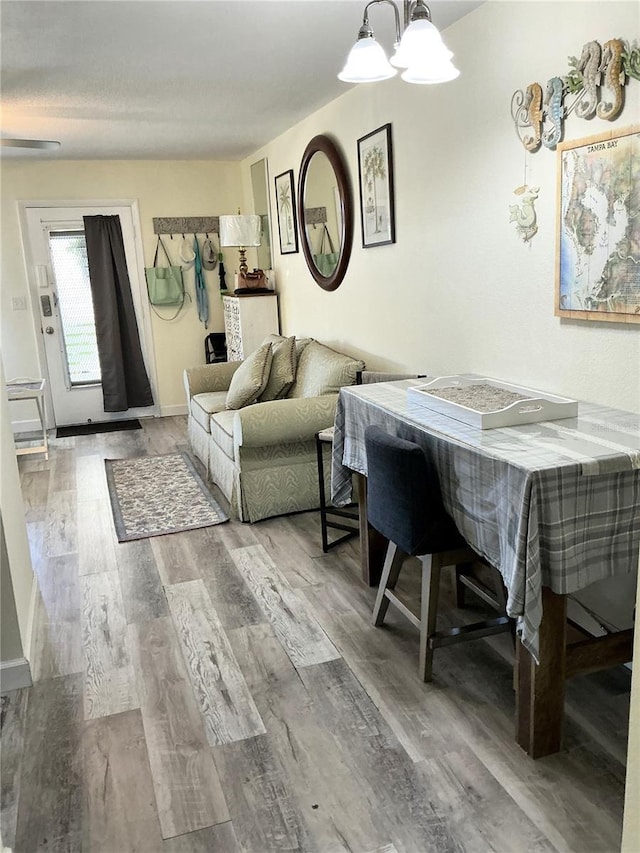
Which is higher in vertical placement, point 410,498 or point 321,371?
point 321,371

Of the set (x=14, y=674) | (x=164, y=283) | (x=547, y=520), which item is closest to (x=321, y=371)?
(x=14, y=674)

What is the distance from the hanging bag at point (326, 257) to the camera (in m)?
4.46

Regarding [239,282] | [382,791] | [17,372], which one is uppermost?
[239,282]

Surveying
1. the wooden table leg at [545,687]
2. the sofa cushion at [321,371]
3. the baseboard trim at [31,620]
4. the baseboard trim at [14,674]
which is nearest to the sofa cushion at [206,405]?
the sofa cushion at [321,371]

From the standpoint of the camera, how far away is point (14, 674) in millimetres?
2328

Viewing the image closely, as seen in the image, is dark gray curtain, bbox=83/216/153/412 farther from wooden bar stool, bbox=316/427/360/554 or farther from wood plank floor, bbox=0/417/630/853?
wood plank floor, bbox=0/417/630/853

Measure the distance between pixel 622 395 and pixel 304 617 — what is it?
1436mm

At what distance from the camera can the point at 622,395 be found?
2.22 meters

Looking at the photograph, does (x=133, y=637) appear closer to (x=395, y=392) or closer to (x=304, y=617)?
(x=304, y=617)

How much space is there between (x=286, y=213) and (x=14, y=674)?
3.91 metres

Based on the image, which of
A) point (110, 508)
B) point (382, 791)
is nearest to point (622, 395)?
point (382, 791)

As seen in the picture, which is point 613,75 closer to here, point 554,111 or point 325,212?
point 554,111

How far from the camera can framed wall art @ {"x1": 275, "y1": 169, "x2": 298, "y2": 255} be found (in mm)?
5070

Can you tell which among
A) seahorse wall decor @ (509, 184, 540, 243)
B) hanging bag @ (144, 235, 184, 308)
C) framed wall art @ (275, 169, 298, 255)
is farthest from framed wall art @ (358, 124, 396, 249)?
hanging bag @ (144, 235, 184, 308)
